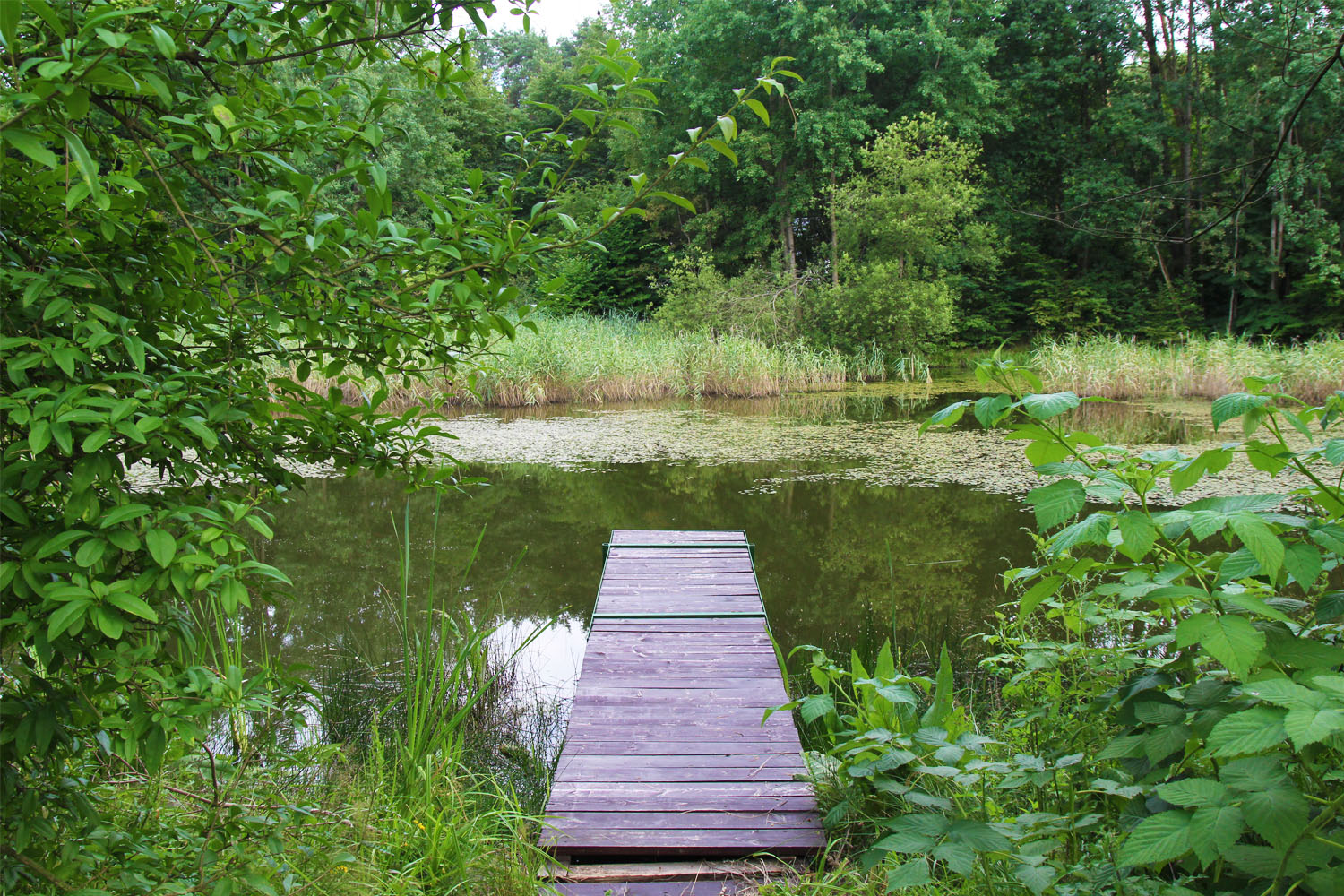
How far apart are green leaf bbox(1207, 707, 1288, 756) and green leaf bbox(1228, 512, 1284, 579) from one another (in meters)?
0.16

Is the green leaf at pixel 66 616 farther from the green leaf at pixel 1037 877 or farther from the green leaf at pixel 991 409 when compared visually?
the green leaf at pixel 1037 877

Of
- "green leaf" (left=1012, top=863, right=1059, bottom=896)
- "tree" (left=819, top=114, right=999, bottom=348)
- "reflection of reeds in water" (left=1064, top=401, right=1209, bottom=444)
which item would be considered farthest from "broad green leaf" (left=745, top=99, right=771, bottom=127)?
"tree" (left=819, top=114, right=999, bottom=348)

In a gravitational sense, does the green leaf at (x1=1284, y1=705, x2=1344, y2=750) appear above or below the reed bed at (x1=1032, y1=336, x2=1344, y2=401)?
above

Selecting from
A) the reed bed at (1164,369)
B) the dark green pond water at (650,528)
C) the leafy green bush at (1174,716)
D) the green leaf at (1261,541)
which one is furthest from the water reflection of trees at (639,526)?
the reed bed at (1164,369)

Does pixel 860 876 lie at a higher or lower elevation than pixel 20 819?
lower

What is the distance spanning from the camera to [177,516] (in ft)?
2.73

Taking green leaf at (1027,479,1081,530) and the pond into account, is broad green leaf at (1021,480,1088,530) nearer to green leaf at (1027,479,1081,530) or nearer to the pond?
green leaf at (1027,479,1081,530)

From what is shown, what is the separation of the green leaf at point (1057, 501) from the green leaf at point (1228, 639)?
186mm

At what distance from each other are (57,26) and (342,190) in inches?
767

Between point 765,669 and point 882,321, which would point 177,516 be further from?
point 882,321

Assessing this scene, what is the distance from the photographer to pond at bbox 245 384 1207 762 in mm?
3461

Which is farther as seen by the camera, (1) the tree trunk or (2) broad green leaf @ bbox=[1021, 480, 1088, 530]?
(1) the tree trunk

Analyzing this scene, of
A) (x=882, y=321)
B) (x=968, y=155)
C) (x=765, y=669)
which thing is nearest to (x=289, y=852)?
(x=765, y=669)

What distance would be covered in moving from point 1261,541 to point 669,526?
13.9ft
